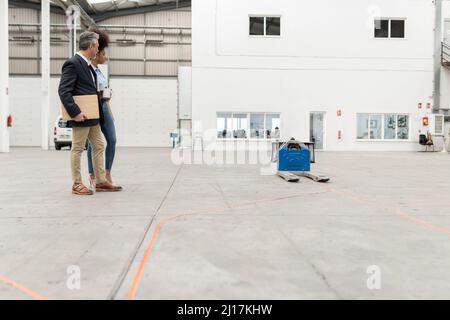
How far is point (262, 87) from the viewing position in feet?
64.8

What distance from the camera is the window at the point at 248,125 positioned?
65.1ft

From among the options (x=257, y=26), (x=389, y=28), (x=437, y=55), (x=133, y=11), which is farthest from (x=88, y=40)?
(x=133, y=11)

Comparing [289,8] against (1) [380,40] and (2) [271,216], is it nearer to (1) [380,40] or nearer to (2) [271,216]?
(1) [380,40]

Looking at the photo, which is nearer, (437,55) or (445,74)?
(437,55)

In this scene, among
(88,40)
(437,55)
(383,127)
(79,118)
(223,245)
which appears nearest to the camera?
(223,245)

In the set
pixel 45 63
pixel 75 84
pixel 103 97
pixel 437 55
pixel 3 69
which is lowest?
pixel 103 97

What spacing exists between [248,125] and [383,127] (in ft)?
21.9

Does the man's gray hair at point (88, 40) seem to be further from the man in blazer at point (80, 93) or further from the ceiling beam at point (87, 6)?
the ceiling beam at point (87, 6)

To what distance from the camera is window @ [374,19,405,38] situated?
2039cm

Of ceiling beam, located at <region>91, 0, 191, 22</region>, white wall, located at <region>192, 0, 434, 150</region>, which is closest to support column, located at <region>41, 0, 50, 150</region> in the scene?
white wall, located at <region>192, 0, 434, 150</region>

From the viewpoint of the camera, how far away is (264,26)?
20.0 metres

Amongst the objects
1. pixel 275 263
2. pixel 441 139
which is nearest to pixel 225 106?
pixel 441 139

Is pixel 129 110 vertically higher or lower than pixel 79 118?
higher

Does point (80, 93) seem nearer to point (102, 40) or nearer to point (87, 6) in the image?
point (102, 40)
